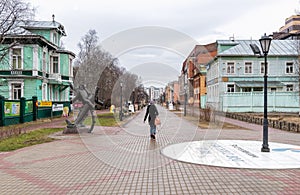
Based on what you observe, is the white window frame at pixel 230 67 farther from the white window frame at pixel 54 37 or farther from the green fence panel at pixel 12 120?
the green fence panel at pixel 12 120

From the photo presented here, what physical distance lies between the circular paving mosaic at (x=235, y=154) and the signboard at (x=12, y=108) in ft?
46.1

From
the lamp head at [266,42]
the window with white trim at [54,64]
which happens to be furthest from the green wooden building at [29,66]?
the lamp head at [266,42]

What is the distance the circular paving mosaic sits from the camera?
25.6 ft

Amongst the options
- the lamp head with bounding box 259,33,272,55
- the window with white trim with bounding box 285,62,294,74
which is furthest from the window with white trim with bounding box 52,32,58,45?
the window with white trim with bounding box 285,62,294,74

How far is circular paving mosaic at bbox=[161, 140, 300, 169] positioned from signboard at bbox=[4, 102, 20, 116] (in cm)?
1406

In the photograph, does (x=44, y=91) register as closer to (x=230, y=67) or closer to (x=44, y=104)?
(x=44, y=104)

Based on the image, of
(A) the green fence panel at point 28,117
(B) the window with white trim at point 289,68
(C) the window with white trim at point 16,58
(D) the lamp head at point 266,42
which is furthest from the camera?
(B) the window with white trim at point 289,68

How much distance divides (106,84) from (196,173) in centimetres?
3240

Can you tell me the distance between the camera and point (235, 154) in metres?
9.27

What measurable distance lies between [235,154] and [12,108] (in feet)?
56.8

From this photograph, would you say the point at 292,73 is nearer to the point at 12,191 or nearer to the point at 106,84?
the point at 106,84

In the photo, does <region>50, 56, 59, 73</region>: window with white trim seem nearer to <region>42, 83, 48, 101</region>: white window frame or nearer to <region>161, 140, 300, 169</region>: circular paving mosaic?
<region>42, 83, 48, 101</region>: white window frame

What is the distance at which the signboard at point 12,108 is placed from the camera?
64.5 ft

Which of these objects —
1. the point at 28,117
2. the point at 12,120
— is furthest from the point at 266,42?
the point at 28,117
